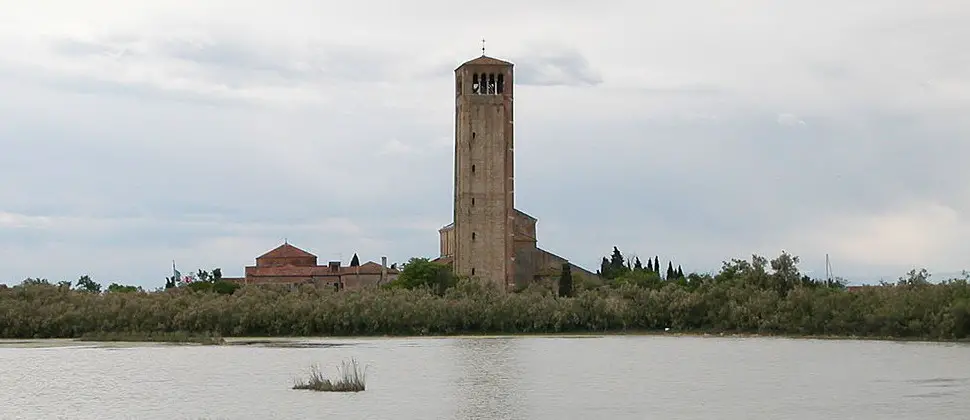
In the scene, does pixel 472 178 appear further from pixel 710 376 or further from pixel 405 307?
pixel 710 376

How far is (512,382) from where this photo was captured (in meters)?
30.9

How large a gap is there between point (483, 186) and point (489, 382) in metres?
51.0

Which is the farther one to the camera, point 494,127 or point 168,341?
point 494,127

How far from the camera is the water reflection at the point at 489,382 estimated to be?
24.7 metres

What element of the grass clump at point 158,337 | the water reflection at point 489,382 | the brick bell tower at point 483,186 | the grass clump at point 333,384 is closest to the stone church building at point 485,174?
the brick bell tower at point 483,186

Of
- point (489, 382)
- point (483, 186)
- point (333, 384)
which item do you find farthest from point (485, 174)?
point (333, 384)

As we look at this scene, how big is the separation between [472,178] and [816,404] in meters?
57.5

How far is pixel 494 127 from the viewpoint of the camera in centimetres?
8212

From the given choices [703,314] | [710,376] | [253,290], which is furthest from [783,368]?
[253,290]

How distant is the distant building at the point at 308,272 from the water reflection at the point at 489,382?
53692mm

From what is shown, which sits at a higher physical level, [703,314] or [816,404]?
Answer: [703,314]

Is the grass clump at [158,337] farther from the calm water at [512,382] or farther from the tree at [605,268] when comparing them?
the tree at [605,268]

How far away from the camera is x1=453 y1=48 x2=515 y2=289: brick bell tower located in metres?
81.6

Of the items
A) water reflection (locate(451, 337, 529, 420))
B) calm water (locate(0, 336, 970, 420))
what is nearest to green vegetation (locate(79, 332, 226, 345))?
calm water (locate(0, 336, 970, 420))
